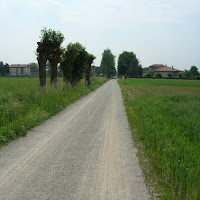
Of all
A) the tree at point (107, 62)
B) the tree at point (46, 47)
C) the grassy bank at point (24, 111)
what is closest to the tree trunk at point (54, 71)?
the tree at point (46, 47)

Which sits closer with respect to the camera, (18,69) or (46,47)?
(46,47)

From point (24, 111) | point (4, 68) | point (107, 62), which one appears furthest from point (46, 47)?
point (4, 68)

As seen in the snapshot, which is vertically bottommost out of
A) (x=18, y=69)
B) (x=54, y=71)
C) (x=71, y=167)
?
(x=71, y=167)

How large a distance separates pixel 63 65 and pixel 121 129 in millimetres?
16768

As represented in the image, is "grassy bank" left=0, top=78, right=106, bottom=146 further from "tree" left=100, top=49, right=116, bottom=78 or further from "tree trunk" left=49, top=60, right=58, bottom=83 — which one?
"tree" left=100, top=49, right=116, bottom=78

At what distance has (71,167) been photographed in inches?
176

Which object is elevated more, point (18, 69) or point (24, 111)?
point (18, 69)

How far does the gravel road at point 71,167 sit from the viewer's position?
3510 millimetres

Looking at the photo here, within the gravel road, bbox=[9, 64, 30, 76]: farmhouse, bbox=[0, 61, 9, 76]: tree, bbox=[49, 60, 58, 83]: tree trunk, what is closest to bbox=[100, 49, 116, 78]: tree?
bbox=[9, 64, 30, 76]: farmhouse

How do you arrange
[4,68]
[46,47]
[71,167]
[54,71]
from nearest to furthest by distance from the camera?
[71,167] < [46,47] < [54,71] < [4,68]

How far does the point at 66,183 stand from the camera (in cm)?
380

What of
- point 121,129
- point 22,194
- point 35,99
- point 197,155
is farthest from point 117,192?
point 35,99

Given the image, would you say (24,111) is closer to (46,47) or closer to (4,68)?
(46,47)

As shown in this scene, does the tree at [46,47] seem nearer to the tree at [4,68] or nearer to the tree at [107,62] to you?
the tree at [107,62]
